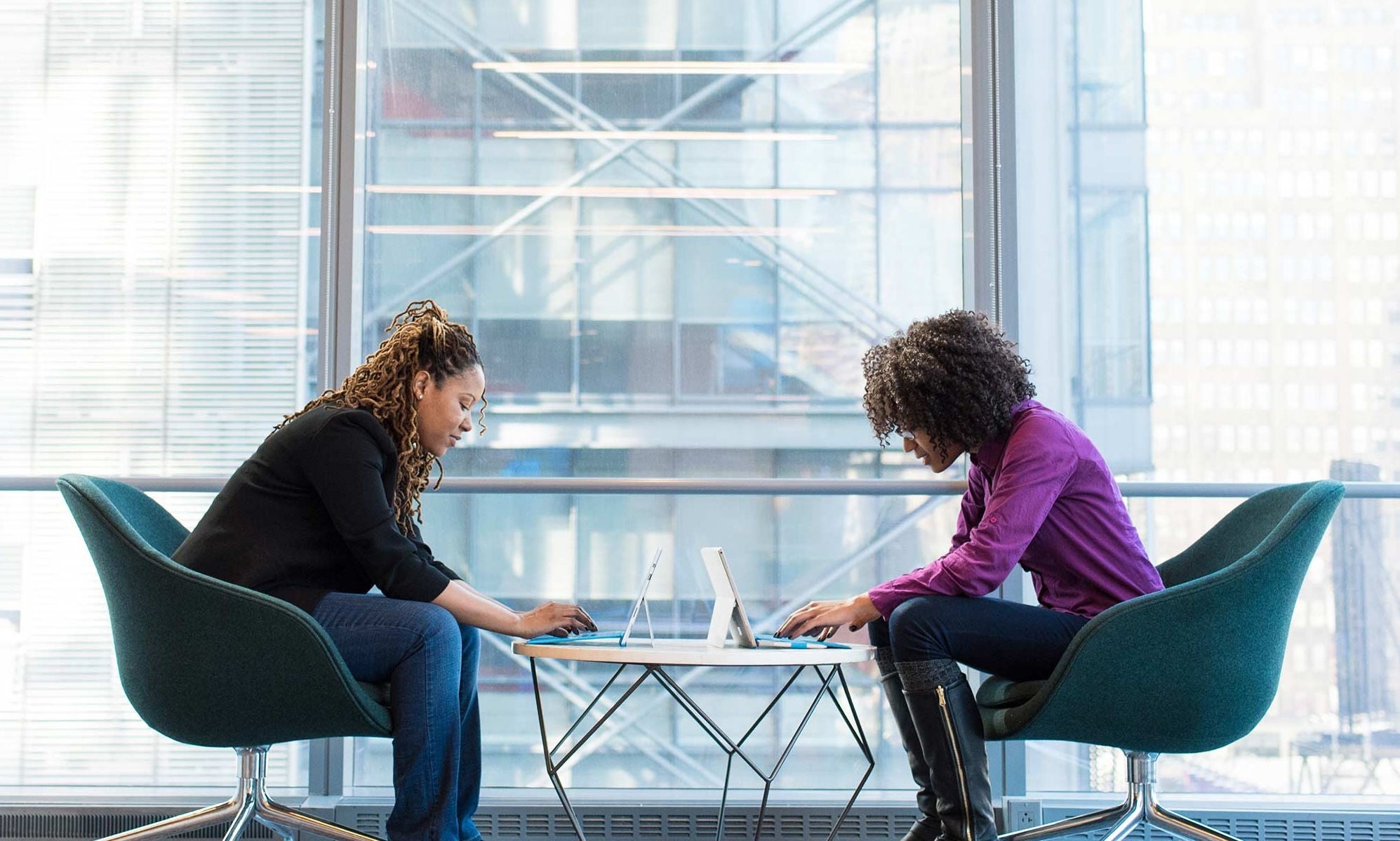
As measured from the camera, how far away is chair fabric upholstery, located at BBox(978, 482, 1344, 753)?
2031 millimetres

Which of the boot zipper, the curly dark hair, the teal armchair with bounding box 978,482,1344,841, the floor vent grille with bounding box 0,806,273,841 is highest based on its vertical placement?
the curly dark hair

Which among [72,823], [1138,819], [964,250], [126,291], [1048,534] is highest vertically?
[964,250]

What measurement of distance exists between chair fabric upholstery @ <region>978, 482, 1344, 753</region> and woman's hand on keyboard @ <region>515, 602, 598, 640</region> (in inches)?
30.6

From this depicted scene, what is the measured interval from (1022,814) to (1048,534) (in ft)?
2.64

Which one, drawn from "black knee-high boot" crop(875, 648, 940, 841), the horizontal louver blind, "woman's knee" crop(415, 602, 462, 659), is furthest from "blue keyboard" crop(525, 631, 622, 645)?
the horizontal louver blind

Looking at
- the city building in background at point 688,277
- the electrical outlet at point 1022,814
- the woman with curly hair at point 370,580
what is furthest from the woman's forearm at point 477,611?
the electrical outlet at point 1022,814

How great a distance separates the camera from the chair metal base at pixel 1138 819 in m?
2.21

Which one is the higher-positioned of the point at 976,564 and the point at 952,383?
the point at 952,383

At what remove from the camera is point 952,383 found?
2.33 m

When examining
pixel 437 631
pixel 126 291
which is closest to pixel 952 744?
pixel 437 631

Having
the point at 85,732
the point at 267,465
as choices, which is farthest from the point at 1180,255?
the point at 85,732

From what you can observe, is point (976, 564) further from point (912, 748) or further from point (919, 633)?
point (912, 748)

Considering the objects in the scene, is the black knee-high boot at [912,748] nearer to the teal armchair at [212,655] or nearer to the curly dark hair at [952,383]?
Result: the curly dark hair at [952,383]

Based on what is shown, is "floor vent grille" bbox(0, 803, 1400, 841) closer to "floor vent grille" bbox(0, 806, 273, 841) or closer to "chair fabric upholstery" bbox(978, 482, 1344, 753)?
"floor vent grille" bbox(0, 806, 273, 841)
